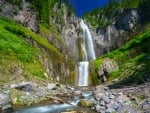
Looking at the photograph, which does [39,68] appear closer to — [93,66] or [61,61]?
[61,61]

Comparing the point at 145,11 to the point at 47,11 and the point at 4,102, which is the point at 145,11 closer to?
the point at 47,11

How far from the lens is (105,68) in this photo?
73.4 meters

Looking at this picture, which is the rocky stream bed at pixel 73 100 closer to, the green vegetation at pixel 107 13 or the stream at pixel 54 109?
the stream at pixel 54 109

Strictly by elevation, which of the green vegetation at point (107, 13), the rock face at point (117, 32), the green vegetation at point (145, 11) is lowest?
the rock face at point (117, 32)

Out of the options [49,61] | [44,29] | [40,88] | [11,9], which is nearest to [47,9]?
[44,29]

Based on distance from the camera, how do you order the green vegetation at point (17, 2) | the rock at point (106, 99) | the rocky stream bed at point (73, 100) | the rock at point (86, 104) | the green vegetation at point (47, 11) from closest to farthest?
the rocky stream bed at point (73, 100), the rock at point (106, 99), the rock at point (86, 104), the green vegetation at point (17, 2), the green vegetation at point (47, 11)

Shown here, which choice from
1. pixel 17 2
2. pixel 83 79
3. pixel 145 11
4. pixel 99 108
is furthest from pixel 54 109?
pixel 145 11

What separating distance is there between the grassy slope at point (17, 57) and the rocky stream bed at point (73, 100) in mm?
5953

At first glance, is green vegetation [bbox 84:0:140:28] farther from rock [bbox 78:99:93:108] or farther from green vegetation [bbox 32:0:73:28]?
rock [bbox 78:99:93:108]

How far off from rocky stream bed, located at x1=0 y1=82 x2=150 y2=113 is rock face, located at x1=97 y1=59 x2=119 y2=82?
94.9 ft

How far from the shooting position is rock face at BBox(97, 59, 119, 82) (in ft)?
234

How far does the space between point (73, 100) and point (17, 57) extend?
21123 millimetres

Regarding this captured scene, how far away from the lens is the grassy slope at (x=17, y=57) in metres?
49.9

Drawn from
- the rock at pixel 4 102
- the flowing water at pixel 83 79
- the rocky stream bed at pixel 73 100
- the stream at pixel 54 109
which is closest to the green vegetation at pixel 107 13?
the flowing water at pixel 83 79
